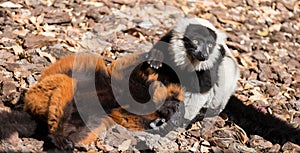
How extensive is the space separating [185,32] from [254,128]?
4.07 ft

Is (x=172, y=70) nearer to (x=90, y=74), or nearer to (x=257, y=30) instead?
(x=90, y=74)

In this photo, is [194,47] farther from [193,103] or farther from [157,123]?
[157,123]

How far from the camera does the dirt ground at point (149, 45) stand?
4.84 meters

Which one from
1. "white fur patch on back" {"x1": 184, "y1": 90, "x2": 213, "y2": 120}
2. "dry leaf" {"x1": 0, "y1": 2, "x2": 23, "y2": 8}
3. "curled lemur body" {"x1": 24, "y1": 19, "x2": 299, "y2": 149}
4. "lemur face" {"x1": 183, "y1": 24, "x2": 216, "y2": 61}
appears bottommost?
"white fur patch on back" {"x1": 184, "y1": 90, "x2": 213, "y2": 120}

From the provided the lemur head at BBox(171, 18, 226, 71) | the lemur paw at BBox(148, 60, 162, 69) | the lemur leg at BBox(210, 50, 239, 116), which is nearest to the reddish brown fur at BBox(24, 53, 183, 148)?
the lemur paw at BBox(148, 60, 162, 69)

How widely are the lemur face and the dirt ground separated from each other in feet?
2.52

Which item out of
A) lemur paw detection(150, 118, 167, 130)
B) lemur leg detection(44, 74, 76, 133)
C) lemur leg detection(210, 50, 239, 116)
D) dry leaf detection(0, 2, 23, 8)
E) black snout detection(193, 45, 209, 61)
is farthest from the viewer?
dry leaf detection(0, 2, 23, 8)

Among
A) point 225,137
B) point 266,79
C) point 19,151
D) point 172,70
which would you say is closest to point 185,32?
point 172,70

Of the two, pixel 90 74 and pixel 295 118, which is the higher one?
pixel 90 74

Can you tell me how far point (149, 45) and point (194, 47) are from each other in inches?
48.3

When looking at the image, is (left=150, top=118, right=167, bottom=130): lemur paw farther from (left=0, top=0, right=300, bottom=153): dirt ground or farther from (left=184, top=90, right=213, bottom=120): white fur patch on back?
(left=184, top=90, right=213, bottom=120): white fur patch on back

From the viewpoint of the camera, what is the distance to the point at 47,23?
6.21 m

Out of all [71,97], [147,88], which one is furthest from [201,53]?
[71,97]

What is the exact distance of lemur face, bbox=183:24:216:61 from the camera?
5.19m
